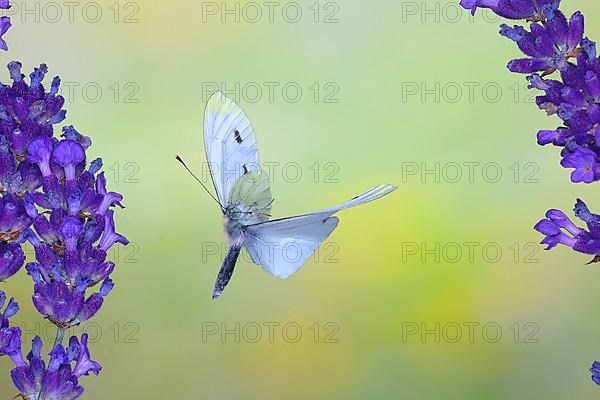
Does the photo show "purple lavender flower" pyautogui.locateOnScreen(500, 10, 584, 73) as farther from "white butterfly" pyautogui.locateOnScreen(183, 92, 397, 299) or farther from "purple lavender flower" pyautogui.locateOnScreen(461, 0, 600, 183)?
"white butterfly" pyautogui.locateOnScreen(183, 92, 397, 299)

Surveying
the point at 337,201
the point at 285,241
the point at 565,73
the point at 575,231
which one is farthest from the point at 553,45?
the point at 337,201

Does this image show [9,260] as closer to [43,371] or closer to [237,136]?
[43,371]

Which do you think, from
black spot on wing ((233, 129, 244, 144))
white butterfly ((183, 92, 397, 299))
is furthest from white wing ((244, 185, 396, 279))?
black spot on wing ((233, 129, 244, 144))

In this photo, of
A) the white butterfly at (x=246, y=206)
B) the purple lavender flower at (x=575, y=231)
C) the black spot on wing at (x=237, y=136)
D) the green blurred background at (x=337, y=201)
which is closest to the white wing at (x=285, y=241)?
the white butterfly at (x=246, y=206)

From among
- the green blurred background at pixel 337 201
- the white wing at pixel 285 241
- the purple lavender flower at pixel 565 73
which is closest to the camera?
the purple lavender flower at pixel 565 73

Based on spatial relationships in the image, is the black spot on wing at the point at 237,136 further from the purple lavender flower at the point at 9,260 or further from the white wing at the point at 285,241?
the purple lavender flower at the point at 9,260

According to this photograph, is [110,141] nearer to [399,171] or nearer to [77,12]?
[77,12]

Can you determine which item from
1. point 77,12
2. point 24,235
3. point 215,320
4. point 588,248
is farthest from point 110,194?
point 77,12
